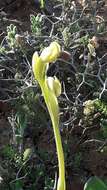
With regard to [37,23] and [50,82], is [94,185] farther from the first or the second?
[37,23]

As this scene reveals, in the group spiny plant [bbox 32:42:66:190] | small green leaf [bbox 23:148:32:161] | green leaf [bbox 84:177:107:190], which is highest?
spiny plant [bbox 32:42:66:190]

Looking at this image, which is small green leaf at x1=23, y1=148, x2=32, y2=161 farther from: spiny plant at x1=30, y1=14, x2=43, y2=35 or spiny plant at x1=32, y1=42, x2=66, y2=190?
spiny plant at x1=30, y1=14, x2=43, y2=35

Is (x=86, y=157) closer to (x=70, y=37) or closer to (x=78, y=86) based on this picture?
(x=78, y=86)

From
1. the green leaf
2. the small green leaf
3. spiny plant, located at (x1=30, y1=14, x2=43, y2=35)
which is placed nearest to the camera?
the green leaf

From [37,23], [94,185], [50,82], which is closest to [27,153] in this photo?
[94,185]

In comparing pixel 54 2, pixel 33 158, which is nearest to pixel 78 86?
pixel 33 158

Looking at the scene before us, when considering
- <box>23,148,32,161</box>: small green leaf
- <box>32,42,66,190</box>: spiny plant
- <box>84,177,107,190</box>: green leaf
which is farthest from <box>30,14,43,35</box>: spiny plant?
<box>32,42,66,190</box>: spiny plant

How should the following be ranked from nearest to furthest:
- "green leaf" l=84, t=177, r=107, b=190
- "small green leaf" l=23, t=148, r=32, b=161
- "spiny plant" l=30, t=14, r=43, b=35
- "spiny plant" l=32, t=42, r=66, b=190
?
1. "spiny plant" l=32, t=42, r=66, b=190
2. "green leaf" l=84, t=177, r=107, b=190
3. "small green leaf" l=23, t=148, r=32, b=161
4. "spiny plant" l=30, t=14, r=43, b=35

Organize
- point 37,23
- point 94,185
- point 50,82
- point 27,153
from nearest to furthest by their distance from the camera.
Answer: point 50,82, point 94,185, point 27,153, point 37,23

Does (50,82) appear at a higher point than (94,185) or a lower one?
higher

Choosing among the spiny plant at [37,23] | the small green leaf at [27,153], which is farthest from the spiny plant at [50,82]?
the spiny plant at [37,23]
